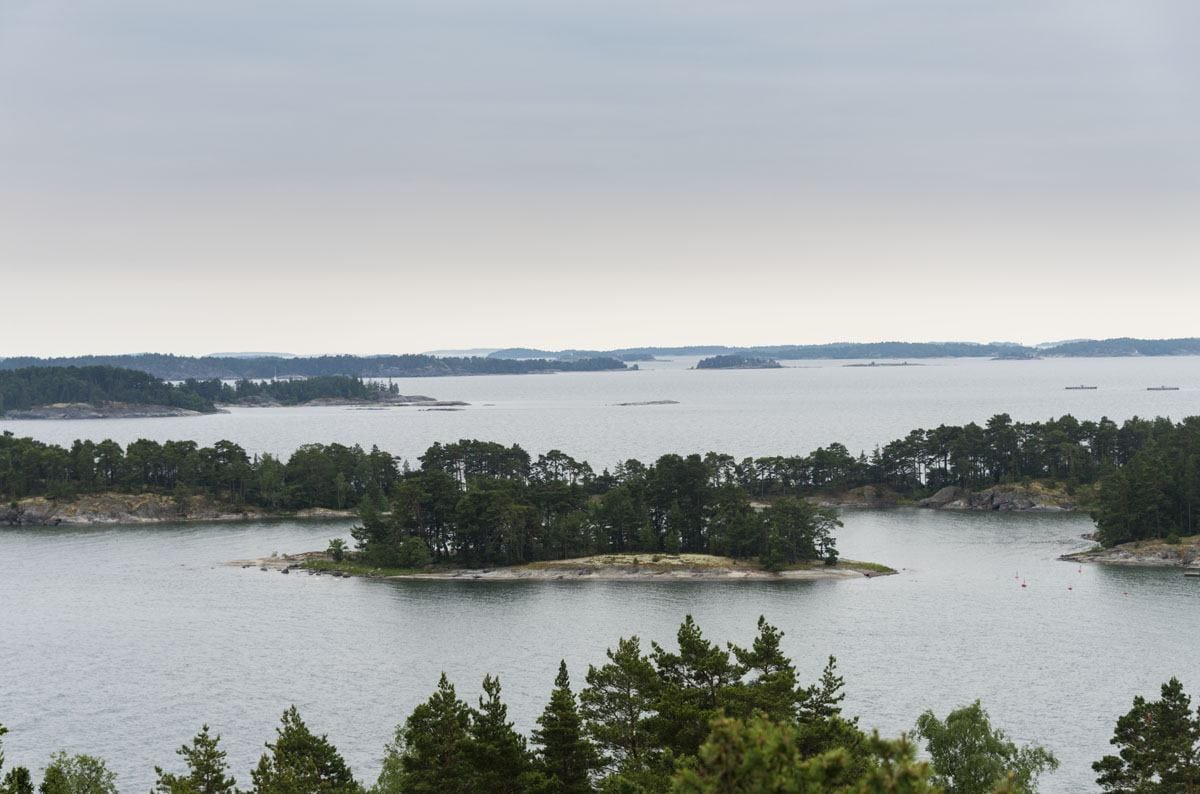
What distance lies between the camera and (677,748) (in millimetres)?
39781

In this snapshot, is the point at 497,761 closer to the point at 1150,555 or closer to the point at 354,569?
the point at 354,569

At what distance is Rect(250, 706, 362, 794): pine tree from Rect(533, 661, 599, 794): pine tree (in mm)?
7293

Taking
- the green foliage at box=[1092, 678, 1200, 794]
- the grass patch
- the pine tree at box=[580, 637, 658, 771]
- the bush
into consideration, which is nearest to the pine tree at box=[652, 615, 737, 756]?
the pine tree at box=[580, 637, 658, 771]

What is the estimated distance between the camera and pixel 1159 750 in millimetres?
45812

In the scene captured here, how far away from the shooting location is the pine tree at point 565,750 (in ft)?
135

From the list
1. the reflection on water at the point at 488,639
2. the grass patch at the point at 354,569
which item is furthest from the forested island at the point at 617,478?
the reflection on water at the point at 488,639

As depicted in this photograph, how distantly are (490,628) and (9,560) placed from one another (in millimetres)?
69407

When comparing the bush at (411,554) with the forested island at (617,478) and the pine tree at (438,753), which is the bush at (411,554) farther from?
the pine tree at (438,753)

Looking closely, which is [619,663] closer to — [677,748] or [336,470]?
[677,748]

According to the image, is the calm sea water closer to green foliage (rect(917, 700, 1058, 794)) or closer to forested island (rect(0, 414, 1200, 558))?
green foliage (rect(917, 700, 1058, 794))

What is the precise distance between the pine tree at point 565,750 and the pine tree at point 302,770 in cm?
729

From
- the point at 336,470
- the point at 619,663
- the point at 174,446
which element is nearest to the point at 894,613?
the point at 619,663

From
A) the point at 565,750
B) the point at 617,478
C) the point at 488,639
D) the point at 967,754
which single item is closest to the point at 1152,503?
the point at 617,478

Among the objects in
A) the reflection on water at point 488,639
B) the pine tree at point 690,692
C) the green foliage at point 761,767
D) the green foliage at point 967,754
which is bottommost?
the reflection on water at point 488,639
